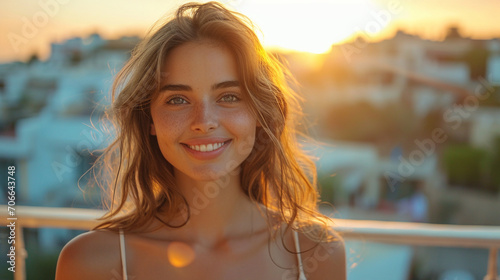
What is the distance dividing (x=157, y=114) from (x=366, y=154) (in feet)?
119

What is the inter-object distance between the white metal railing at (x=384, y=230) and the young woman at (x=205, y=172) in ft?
0.77

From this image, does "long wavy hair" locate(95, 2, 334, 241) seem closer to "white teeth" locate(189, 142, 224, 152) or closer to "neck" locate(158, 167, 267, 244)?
"neck" locate(158, 167, 267, 244)

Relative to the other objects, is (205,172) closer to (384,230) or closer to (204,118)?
(204,118)

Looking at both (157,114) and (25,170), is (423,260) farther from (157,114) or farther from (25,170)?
(157,114)

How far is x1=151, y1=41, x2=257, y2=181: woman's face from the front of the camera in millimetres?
1219

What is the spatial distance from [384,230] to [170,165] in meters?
0.80

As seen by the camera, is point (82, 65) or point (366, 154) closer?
point (82, 65)

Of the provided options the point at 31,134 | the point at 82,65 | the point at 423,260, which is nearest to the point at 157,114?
the point at 82,65

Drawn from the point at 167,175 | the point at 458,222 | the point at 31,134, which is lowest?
the point at 458,222

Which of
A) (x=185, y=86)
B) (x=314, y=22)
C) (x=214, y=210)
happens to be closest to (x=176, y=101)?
(x=185, y=86)

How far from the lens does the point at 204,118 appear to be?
120 centimetres

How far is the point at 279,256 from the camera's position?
4.70 ft

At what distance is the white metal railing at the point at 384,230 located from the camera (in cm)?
165

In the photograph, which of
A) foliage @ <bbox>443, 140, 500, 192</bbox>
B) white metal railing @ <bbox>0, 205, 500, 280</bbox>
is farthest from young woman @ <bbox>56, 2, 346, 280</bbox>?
foliage @ <bbox>443, 140, 500, 192</bbox>
